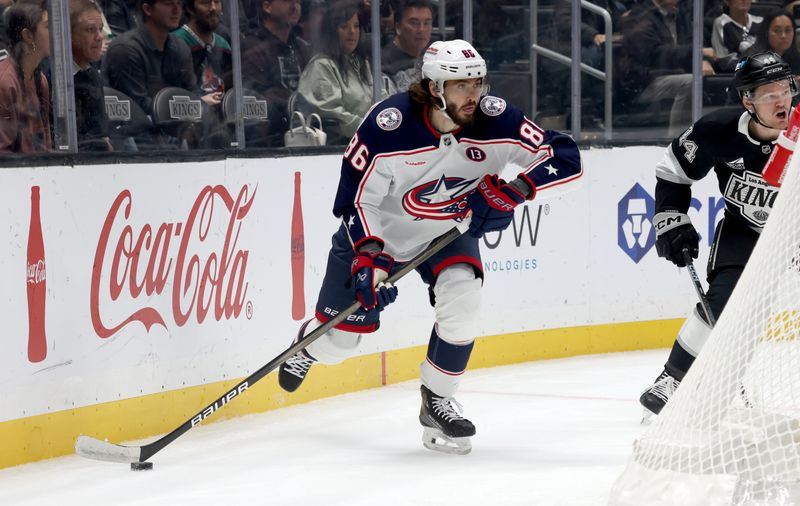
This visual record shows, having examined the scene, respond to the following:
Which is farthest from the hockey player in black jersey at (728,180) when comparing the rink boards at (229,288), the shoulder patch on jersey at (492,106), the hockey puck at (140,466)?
the hockey puck at (140,466)

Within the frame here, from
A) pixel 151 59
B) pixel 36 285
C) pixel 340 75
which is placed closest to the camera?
pixel 36 285

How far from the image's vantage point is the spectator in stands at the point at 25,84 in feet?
12.8

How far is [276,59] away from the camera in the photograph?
5051 millimetres

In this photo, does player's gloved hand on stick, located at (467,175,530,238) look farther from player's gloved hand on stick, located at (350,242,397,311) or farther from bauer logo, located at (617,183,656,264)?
bauer logo, located at (617,183,656,264)

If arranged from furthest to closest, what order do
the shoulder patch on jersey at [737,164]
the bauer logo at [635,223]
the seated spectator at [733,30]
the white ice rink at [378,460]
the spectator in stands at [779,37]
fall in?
1. the spectator in stands at [779,37]
2. the seated spectator at [733,30]
3. the bauer logo at [635,223]
4. the shoulder patch on jersey at [737,164]
5. the white ice rink at [378,460]

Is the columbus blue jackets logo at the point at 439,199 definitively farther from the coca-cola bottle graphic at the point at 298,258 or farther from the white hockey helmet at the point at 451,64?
the coca-cola bottle graphic at the point at 298,258

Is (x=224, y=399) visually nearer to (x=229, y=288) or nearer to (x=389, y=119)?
(x=229, y=288)

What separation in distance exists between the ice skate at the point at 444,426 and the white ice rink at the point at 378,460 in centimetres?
5

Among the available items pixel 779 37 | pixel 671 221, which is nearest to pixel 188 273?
pixel 671 221

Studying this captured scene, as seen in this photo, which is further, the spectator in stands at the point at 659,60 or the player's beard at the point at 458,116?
the spectator in stands at the point at 659,60

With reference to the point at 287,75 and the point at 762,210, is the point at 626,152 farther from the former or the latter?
the point at 762,210

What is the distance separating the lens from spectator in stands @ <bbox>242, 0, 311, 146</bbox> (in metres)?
4.95

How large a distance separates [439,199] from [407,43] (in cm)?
175

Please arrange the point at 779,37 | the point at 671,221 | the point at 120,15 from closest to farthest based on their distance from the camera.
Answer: the point at 671,221 → the point at 120,15 → the point at 779,37
